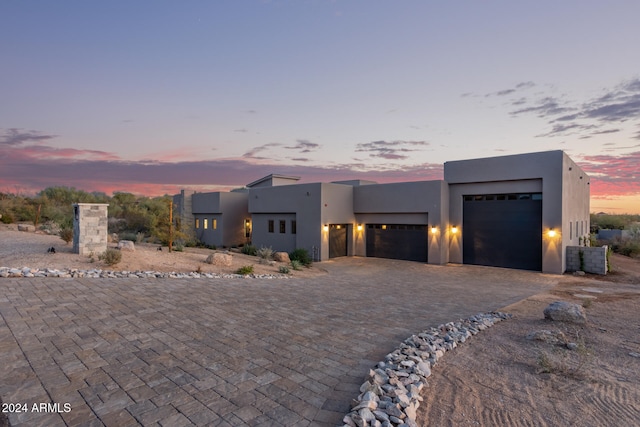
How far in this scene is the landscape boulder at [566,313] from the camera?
5.64m

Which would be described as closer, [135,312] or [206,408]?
[206,408]

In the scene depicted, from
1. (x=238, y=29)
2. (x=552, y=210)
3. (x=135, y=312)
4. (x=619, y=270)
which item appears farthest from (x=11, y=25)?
(x=619, y=270)

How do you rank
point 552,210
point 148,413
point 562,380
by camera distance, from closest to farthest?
point 148,413, point 562,380, point 552,210

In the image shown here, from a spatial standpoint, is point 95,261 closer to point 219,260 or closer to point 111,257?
point 111,257

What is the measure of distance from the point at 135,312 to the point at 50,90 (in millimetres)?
11146

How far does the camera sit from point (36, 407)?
9.31 feet

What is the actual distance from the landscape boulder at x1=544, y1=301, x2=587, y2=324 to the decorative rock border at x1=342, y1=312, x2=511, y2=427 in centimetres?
155

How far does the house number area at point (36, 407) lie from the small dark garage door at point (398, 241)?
15215 millimetres

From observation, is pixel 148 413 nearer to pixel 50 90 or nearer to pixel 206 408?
pixel 206 408

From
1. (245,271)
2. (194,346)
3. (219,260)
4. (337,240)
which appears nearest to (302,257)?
(337,240)

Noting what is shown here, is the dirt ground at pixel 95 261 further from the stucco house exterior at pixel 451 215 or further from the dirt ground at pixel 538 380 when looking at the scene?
the dirt ground at pixel 538 380

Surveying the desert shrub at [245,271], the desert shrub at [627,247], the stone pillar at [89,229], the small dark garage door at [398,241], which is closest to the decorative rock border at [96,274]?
the desert shrub at [245,271]

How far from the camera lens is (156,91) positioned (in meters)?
13.2

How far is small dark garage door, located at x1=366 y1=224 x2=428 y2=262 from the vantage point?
16312 mm
